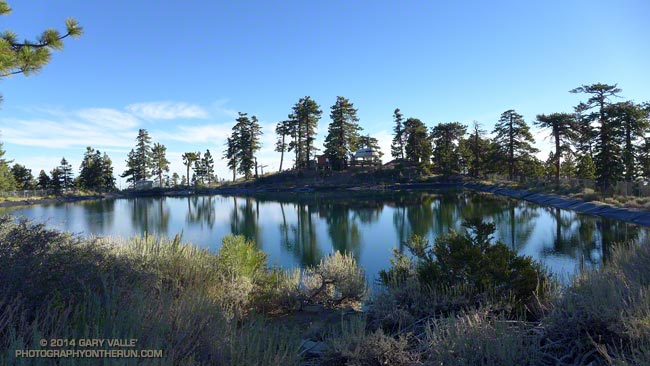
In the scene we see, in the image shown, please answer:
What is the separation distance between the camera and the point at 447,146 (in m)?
59.1

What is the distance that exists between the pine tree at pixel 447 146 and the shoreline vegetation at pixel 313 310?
52250 mm

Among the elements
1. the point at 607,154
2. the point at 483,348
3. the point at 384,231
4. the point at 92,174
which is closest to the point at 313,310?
the point at 483,348

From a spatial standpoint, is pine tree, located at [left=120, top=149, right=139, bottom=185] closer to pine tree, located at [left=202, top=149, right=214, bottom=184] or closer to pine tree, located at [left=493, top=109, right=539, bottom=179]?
pine tree, located at [left=202, top=149, right=214, bottom=184]

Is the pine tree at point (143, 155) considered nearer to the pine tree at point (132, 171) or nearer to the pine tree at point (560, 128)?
the pine tree at point (132, 171)

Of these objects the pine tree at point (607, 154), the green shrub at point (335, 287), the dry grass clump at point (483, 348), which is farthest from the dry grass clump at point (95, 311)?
the pine tree at point (607, 154)

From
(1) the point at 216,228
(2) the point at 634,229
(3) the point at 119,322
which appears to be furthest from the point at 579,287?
(1) the point at 216,228

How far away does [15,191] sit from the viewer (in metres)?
54.2

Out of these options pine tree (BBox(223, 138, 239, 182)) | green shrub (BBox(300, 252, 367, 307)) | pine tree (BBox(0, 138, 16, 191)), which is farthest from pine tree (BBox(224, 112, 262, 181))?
green shrub (BBox(300, 252, 367, 307))

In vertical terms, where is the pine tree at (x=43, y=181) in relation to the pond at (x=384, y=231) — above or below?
above

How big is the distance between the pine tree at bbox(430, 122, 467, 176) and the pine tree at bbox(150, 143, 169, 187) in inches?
1960

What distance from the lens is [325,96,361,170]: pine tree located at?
6112 cm

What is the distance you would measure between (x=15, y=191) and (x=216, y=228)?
49033mm

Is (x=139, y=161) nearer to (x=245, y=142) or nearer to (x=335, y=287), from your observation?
(x=245, y=142)

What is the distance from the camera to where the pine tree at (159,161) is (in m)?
71.6
